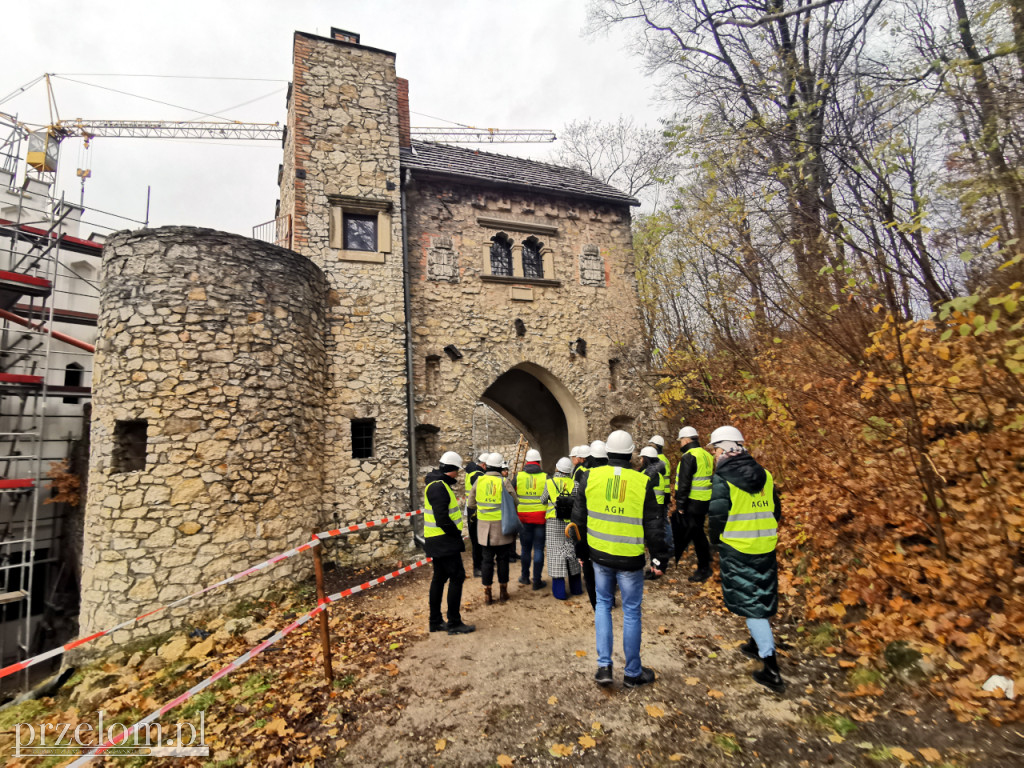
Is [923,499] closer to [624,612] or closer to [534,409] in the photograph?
[624,612]

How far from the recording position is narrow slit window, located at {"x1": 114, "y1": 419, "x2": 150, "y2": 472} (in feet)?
21.7

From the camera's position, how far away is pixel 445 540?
4.98m

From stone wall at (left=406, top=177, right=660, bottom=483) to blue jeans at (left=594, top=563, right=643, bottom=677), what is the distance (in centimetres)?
595

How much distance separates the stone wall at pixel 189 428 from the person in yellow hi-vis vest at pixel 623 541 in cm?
534

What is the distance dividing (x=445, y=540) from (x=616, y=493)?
2171mm

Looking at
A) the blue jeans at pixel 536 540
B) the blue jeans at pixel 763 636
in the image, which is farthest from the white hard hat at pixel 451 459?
the blue jeans at pixel 763 636

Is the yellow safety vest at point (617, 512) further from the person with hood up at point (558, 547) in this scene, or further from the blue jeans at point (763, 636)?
the person with hood up at point (558, 547)

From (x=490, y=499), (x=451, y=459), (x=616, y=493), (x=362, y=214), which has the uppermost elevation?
(x=362, y=214)

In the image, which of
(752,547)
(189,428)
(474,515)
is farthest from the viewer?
(189,428)

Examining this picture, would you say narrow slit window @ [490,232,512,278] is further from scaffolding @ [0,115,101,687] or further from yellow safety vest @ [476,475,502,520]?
scaffolding @ [0,115,101,687]

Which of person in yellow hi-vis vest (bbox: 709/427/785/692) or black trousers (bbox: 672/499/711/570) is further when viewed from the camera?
black trousers (bbox: 672/499/711/570)

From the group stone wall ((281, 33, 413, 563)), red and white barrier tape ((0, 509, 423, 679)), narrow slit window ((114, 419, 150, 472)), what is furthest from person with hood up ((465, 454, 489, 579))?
narrow slit window ((114, 419, 150, 472))

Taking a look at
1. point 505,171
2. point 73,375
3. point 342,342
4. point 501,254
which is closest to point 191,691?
point 342,342

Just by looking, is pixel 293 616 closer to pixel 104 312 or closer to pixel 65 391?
pixel 104 312
